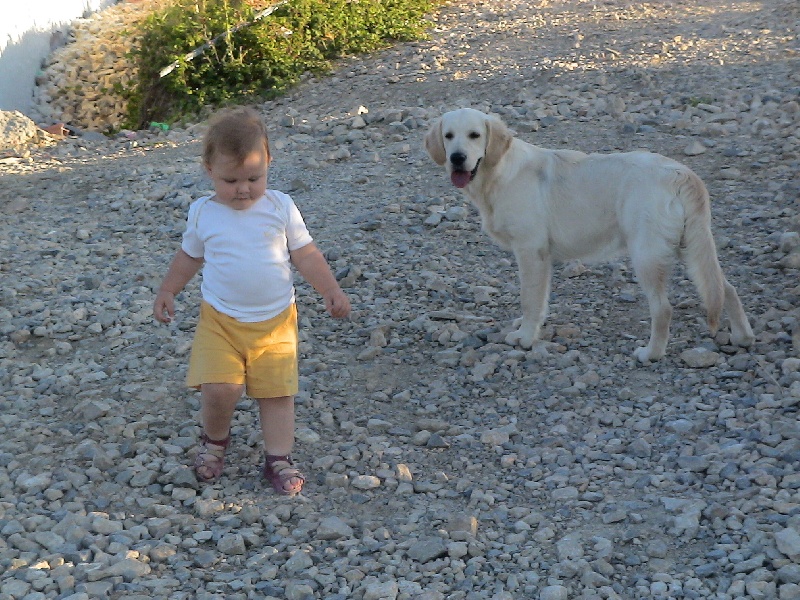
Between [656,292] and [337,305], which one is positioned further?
[656,292]

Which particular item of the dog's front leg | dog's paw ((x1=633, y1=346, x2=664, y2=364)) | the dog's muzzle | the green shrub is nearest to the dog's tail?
dog's paw ((x1=633, y1=346, x2=664, y2=364))

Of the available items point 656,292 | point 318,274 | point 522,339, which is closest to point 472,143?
point 522,339

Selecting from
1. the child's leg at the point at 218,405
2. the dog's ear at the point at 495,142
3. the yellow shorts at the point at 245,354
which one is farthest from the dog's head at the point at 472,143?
the child's leg at the point at 218,405

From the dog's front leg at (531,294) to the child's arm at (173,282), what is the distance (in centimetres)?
182

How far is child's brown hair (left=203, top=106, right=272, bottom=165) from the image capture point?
11.5 ft

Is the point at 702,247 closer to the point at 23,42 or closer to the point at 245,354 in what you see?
the point at 245,354

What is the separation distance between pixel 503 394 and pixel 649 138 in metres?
3.48

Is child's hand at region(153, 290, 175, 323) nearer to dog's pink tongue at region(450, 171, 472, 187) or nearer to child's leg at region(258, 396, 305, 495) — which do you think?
child's leg at region(258, 396, 305, 495)

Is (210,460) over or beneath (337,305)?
beneath

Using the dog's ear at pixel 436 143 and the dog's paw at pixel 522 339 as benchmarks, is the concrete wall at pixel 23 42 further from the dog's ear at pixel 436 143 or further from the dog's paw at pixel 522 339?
the dog's paw at pixel 522 339

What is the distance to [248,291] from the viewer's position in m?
3.67

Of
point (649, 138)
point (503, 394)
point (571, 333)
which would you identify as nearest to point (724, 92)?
point (649, 138)

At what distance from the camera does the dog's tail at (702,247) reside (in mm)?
4457

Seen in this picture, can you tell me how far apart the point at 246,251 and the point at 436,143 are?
1788 mm
